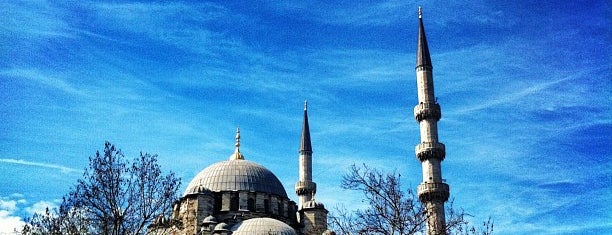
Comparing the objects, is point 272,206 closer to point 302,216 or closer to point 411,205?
point 302,216

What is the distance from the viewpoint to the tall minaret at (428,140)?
28188mm

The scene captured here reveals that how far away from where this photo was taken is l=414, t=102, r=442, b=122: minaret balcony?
2992cm

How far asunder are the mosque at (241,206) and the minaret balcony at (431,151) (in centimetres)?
517

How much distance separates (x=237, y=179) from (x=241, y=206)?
1832mm

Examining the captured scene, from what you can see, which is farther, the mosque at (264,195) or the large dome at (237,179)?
the large dome at (237,179)

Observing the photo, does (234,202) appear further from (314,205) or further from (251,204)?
(314,205)

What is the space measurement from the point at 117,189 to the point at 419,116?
17.3m

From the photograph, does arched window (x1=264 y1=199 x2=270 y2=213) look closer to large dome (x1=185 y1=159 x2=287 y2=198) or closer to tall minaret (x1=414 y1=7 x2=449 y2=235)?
large dome (x1=185 y1=159 x2=287 y2=198)

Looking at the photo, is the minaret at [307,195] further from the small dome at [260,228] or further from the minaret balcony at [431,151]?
the minaret balcony at [431,151]

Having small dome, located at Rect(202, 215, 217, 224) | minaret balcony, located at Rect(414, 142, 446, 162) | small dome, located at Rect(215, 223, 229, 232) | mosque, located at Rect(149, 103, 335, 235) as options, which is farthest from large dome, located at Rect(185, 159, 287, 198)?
minaret balcony, located at Rect(414, 142, 446, 162)

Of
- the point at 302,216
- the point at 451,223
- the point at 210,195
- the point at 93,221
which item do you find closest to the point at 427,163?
the point at 302,216

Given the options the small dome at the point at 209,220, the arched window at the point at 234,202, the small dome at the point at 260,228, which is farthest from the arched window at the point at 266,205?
the small dome at the point at 209,220

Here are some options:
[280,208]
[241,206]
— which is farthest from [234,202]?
[280,208]

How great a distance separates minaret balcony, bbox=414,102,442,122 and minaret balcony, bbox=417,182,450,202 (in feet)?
10.2
